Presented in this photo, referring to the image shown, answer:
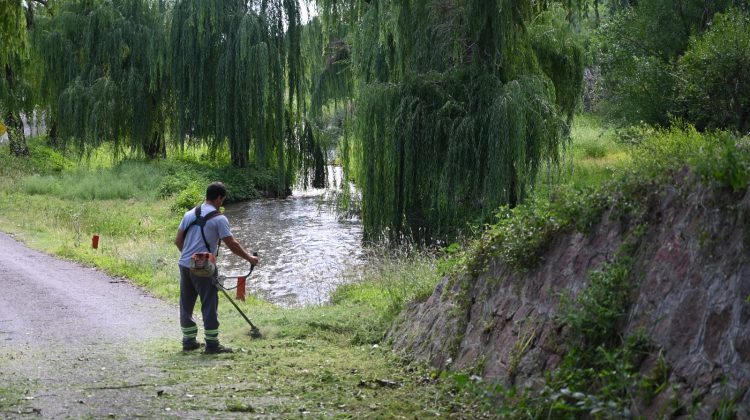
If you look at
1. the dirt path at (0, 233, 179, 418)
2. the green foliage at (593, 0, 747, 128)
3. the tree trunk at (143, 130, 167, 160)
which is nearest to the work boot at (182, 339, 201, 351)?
the dirt path at (0, 233, 179, 418)

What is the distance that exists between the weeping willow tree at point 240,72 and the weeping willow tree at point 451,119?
1106cm

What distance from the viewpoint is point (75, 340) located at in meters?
10.6

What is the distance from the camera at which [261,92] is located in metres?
29.7

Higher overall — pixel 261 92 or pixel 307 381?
pixel 261 92

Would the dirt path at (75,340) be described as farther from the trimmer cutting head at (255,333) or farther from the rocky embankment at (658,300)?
the rocky embankment at (658,300)

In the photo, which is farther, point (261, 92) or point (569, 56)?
point (261, 92)

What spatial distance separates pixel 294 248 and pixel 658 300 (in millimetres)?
18563

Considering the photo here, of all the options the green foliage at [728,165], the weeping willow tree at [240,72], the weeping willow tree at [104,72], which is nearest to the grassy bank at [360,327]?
the green foliage at [728,165]

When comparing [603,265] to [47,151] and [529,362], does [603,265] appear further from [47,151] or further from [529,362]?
[47,151]

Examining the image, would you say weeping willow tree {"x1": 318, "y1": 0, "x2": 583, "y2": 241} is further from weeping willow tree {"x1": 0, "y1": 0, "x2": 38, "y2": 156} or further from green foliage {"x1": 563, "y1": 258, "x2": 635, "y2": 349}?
weeping willow tree {"x1": 0, "y1": 0, "x2": 38, "y2": 156}

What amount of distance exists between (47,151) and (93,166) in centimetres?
546

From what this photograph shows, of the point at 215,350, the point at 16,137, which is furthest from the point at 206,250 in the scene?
the point at 16,137

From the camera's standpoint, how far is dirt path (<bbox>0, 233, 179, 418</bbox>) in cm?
692

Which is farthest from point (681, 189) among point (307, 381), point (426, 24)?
point (426, 24)
